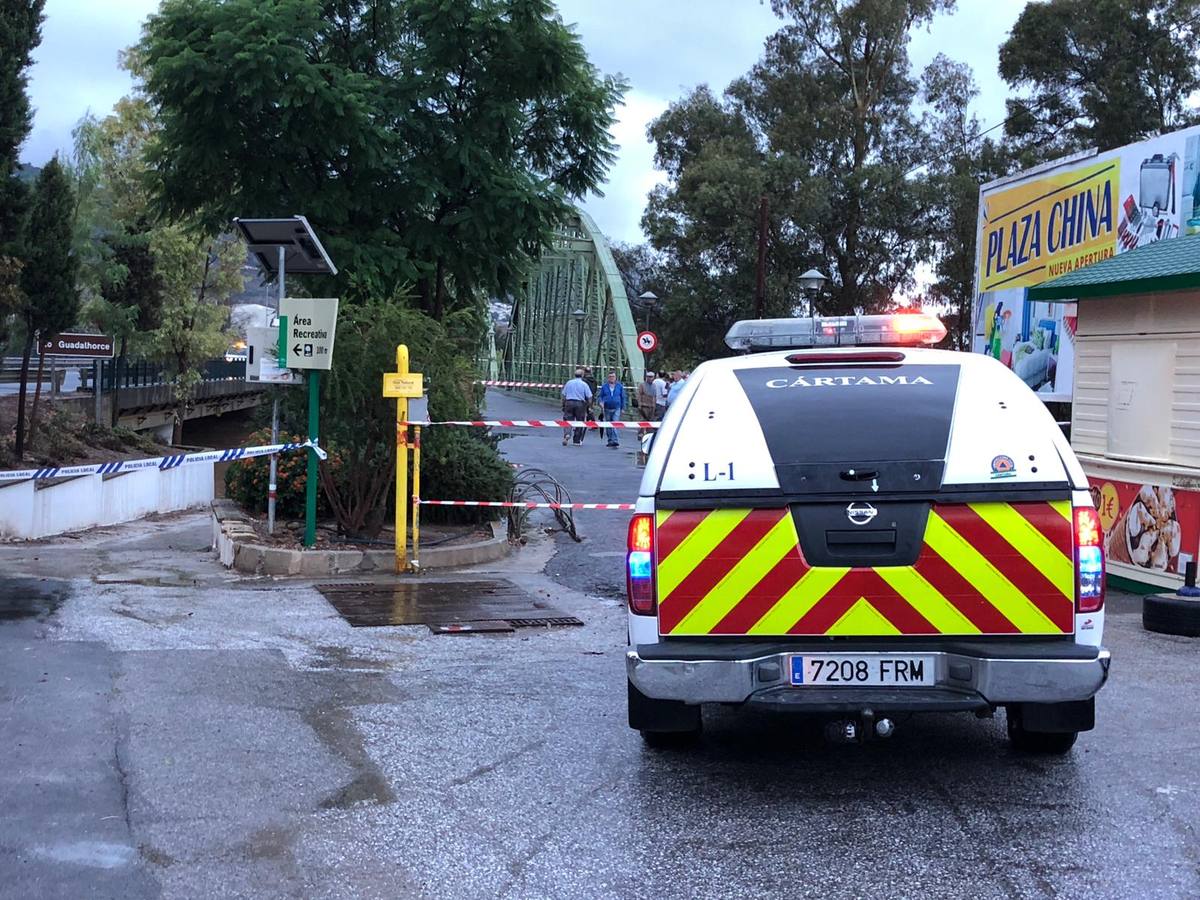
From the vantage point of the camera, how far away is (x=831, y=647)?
4871 mm

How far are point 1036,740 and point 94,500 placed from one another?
15.4 meters

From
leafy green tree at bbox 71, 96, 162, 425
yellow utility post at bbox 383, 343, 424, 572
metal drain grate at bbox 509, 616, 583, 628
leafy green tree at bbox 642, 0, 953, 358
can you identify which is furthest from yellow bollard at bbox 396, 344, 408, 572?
leafy green tree at bbox 642, 0, 953, 358

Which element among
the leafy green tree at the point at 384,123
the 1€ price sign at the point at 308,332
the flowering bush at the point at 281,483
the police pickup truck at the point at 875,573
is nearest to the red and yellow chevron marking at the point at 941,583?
the police pickup truck at the point at 875,573

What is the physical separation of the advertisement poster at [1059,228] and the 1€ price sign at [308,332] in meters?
11.3

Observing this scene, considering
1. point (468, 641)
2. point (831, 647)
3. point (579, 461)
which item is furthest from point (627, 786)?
point (579, 461)

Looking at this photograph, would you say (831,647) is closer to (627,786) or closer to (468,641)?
(627,786)

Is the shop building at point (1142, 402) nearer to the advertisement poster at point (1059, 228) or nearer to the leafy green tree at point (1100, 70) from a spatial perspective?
the advertisement poster at point (1059, 228)

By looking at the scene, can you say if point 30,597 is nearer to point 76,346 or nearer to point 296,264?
point 296,264

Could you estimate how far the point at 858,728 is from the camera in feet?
16.2

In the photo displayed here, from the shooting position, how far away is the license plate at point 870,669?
4820mm

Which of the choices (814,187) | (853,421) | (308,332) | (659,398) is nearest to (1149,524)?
(853,421)

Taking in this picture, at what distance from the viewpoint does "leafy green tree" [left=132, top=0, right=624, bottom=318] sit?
49.6 feet

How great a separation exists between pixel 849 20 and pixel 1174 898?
4891 cm

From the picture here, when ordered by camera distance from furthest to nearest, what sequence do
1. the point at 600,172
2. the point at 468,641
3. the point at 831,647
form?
the point at 600,172, the point at 468,641, the point at 831,647
